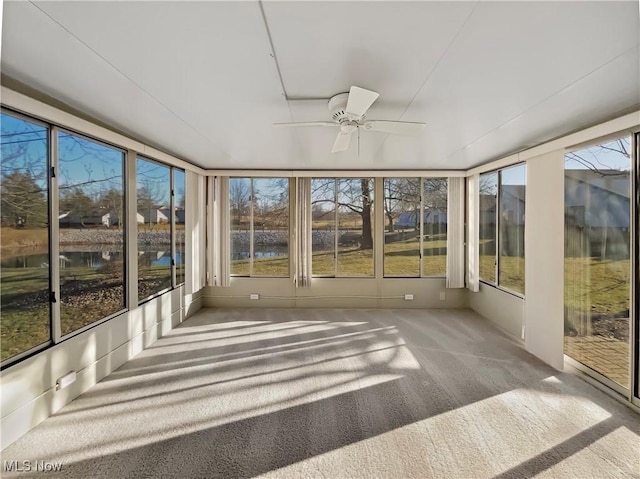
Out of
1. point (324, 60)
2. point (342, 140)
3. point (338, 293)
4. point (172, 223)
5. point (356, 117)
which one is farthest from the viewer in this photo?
point (338, 293)

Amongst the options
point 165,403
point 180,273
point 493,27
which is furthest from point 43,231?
point 493,27

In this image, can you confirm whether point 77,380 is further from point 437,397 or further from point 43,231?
point 437,397

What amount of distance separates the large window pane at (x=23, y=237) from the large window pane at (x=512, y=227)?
16.6ft

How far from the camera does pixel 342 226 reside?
5.84m

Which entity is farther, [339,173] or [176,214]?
[339,173]

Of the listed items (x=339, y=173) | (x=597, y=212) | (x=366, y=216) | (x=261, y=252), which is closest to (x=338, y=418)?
(x=597, y=212)

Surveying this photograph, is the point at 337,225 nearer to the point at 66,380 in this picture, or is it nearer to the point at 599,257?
the point at 599,257

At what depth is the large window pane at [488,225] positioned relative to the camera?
4898 millimetres

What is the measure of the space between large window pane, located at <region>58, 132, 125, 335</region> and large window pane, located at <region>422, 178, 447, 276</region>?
4601mm

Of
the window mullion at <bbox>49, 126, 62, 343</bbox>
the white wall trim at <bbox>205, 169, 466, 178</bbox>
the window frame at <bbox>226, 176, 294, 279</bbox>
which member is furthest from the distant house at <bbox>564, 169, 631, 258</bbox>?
the window mullion at <bbox>49, 126, 62, 343</bbox>

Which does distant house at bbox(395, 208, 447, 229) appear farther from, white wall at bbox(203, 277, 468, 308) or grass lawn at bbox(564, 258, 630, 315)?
grass lawn at bbox(564, 258, 630, 315)

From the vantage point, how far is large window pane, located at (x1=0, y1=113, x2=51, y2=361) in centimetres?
221

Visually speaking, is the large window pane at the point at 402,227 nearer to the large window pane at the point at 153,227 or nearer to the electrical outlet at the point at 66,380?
the large window pane at the point at 153,227

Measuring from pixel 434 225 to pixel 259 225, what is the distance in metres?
3.11
